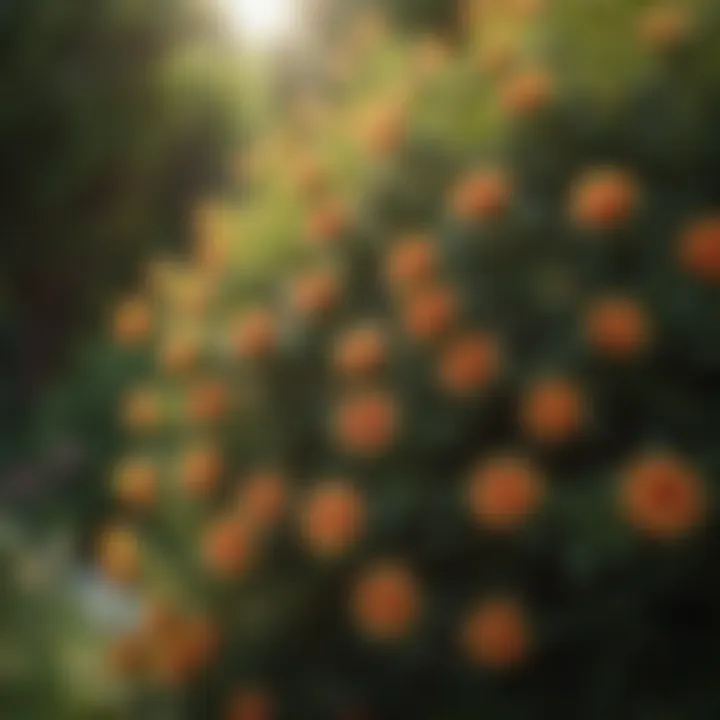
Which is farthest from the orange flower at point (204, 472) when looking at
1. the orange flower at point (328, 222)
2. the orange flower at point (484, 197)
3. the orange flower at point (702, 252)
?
the orange flower at point (702, 252)

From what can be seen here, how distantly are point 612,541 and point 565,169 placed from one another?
35cm

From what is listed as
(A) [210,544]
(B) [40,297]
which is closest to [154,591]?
(A) [210,544]

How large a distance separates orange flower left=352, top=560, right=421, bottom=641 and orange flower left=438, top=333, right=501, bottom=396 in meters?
0.15

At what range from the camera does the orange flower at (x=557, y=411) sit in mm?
1141

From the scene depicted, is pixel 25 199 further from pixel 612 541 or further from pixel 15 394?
pixel 612 541

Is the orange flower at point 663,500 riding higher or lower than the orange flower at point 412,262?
lower

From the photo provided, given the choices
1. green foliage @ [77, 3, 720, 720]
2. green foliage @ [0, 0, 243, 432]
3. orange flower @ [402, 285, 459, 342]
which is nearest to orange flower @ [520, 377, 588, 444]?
green foliage @ [77, 3, 720, 720]

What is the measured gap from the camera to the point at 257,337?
1.35 m

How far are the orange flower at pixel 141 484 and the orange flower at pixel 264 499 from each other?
0.17 metres

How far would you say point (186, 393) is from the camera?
1513mm

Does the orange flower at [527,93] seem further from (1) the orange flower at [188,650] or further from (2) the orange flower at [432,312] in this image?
(1) the orange flower at [188,650]

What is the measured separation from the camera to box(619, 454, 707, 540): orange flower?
1.09 m

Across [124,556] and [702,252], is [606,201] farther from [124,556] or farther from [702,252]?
[124,556]

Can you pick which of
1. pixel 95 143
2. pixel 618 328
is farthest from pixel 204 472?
pixel 95 143
